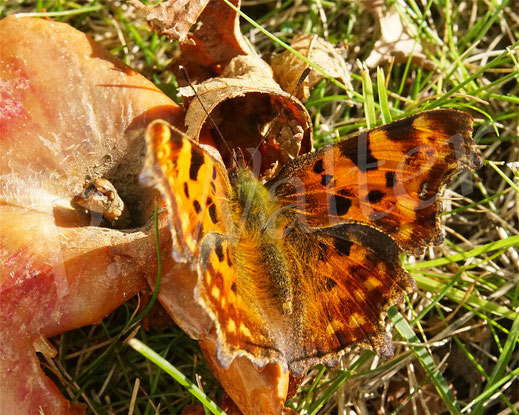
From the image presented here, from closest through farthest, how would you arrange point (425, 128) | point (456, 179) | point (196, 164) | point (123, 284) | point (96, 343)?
point (196, 164), point (425, 128), point (123, 284), point (96, 343), point (456, 179)

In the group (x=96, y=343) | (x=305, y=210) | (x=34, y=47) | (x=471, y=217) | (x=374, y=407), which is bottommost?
(x=374, y=407)

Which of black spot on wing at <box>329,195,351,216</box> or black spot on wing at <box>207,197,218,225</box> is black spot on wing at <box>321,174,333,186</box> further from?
black spot on wing at <box>207,197,218,225</box>

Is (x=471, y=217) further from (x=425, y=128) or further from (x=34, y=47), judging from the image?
(x=34, y=47)

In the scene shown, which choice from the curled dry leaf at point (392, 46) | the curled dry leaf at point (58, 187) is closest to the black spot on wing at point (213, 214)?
the curled dry leaf at point (58, 187)

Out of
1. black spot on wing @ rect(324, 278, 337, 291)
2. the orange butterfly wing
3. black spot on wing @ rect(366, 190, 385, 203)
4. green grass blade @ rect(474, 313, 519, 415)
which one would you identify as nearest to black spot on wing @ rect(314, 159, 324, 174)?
the orange butterfly wing

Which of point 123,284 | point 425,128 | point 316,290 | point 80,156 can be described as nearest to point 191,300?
point 123,284

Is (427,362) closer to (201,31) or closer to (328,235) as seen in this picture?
(328,235)
